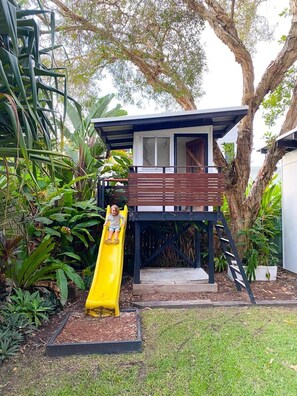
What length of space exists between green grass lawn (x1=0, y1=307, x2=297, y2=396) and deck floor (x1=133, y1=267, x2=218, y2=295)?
4.81 feet

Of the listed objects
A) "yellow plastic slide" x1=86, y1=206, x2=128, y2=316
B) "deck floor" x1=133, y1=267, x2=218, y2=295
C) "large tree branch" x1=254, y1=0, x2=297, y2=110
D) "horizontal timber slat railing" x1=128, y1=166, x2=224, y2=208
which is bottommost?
"deck floor" x1=133, y1=267, x2=218, y2=295

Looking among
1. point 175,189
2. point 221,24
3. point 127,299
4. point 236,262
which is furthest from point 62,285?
point 221,24

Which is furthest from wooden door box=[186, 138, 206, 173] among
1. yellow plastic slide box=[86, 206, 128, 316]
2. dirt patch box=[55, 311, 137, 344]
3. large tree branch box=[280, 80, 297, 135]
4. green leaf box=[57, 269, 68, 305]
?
dirt patch box=[55, 311, 137, 344]

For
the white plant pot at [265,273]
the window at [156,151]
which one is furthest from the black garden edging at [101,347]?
the window at [156,151]

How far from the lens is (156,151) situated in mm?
6559

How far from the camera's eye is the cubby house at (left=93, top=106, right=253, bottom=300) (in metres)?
5.61

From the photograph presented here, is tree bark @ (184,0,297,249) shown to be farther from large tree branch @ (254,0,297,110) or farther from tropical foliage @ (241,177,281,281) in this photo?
tropical foliage @ (241,177,281,281)

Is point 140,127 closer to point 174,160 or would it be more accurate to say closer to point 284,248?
point 174,160

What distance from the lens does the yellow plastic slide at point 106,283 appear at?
439 centimetres

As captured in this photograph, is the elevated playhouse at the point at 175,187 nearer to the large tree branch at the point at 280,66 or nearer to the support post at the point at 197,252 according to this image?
the support post at the point at 197,252

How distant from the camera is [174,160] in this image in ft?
21.5

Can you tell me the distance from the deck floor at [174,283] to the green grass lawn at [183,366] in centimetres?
147

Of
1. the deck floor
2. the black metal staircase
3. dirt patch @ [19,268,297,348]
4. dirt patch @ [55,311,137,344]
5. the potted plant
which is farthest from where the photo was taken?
the potted plant

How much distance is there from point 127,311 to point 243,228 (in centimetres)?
378
